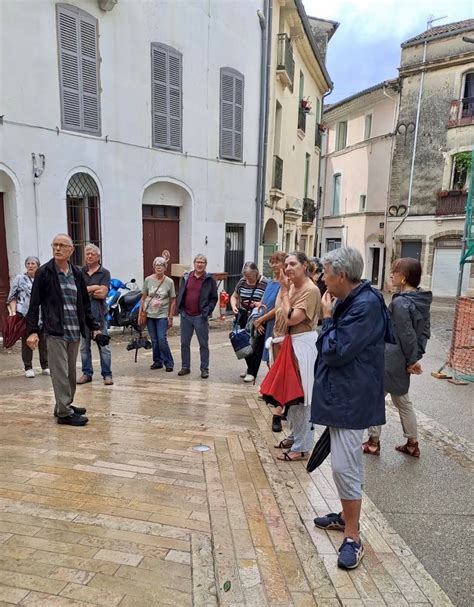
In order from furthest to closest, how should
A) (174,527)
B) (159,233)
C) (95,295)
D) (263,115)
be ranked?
(263,115) < (159,233) < (95,295) < (174,527)

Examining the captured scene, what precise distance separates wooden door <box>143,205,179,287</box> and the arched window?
58.5 inches

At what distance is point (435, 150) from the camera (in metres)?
20.0

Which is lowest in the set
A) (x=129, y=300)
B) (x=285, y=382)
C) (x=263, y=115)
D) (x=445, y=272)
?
(x=445, y=272)

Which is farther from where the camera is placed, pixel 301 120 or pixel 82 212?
pixel 301 120

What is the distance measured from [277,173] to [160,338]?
8.94m

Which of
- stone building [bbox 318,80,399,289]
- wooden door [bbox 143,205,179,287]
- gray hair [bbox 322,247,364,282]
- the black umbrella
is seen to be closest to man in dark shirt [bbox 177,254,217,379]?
the black umbrella

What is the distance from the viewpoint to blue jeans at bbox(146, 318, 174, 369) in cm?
628

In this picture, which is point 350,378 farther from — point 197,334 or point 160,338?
point 160,338

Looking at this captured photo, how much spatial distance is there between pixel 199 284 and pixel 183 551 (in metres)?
4.03

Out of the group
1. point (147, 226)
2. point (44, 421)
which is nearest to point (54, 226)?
point (147, 226)

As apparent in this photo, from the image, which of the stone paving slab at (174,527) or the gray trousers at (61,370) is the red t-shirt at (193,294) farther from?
the stone paving slab at (174,527)

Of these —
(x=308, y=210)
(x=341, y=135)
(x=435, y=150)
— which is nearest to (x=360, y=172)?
(x=341, y=135)

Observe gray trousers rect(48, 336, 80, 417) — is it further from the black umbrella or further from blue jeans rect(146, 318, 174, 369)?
the black umbrella

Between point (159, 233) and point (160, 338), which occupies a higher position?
point (159, 233)
